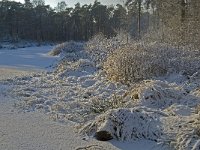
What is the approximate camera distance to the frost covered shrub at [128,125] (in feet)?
18.0

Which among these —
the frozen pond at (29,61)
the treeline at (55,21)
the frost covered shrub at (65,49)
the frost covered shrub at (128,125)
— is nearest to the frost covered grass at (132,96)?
the frost covered shrub at (128,125)

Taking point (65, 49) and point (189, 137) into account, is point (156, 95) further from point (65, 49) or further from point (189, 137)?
point (65, 49)

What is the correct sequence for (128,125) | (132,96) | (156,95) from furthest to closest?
1. (132,96)
2. (156,95)
3. (128,125)

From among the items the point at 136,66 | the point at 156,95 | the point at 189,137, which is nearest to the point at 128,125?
the point at 189,137

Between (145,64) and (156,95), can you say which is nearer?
(156,95)

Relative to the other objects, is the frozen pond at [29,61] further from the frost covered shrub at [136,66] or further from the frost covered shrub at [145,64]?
the frost covered shrub at [136,66]

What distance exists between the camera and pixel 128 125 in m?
5.64

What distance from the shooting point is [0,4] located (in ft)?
246

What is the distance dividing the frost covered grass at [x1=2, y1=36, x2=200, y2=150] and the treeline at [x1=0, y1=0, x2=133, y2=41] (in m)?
60.9

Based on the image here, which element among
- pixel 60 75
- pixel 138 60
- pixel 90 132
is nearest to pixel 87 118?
pixel 90 132

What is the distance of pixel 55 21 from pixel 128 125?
2923 inches

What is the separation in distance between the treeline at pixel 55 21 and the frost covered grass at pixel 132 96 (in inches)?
2397

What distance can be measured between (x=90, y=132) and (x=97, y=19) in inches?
2883

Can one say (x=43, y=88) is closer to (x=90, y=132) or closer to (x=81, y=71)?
(x=81, y=71)
